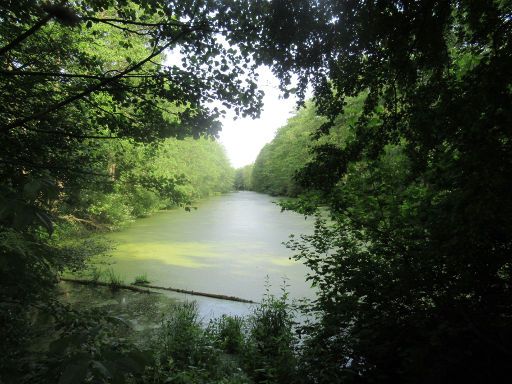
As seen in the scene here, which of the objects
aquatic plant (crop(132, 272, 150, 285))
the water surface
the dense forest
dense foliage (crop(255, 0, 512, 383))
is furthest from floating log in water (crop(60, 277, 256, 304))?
dense foliage (crop(255, 0, 512, 383))

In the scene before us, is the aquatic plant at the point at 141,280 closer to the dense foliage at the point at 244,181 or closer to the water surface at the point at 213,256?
the water surface at the point at 213,256

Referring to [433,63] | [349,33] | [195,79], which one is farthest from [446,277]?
[195,79]

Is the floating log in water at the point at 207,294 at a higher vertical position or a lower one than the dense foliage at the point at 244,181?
lower

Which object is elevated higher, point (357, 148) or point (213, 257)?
point (357, 148)

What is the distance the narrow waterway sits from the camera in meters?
6.75

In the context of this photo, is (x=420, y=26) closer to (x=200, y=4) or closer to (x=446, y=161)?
(x=446, y=161)

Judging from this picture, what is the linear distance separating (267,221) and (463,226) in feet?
44.0

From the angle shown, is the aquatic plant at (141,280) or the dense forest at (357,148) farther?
the aquatic plant at (141,280)

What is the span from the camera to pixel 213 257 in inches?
348

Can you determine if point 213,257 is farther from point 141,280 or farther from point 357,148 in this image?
point 357,148

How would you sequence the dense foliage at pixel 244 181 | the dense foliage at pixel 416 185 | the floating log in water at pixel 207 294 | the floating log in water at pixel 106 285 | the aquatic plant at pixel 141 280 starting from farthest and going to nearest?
the dense foliage at pixel 244 181, the aquatic plant at pixel 141 280, the floating log in water at pixel 106 285, the floating log in water at pixel 207 294, the dense foliage at pixel 416 185

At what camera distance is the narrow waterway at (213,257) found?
22.1 ft

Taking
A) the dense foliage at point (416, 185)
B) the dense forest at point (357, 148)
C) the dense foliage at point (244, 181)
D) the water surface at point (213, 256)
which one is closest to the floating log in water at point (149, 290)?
the water surface at point (213, 256)

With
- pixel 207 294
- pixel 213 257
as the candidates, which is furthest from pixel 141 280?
pixel 213 257
